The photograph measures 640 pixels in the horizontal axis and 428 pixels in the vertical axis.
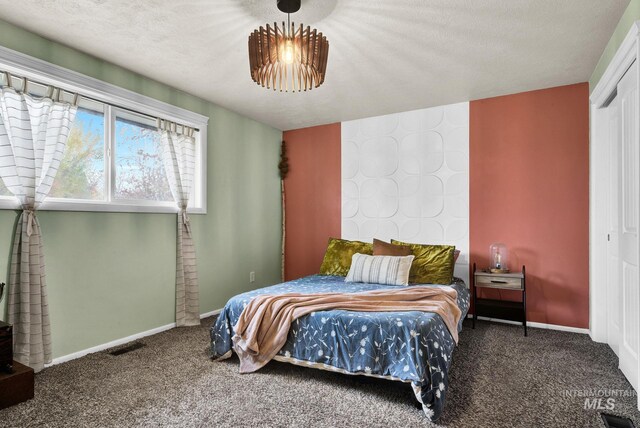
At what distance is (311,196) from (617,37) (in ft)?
11.6

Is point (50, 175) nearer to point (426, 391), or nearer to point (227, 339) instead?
point (227, 339)

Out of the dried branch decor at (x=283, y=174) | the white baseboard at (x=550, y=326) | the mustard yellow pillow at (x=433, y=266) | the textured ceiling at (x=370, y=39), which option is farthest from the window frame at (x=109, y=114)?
the white baseboard at (x=550, y=326)

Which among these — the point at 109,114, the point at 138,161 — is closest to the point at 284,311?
the point at 138,161

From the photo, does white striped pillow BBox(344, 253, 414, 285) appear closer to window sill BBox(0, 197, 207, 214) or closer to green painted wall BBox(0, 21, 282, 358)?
green painted wall BBox(0, 21, 282, 358)

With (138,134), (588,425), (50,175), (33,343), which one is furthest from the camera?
(138,134)

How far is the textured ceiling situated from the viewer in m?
2.35

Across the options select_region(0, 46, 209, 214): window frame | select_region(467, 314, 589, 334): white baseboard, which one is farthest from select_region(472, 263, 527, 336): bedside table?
select_region(0, 46, 209, 214): window frame

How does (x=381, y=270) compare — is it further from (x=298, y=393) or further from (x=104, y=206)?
(x=104, y=206)

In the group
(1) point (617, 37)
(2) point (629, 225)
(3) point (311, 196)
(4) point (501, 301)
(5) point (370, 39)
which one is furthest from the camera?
(3) point (311, 196)

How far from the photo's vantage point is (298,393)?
2.31 metres

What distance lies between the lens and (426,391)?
6.69 ft

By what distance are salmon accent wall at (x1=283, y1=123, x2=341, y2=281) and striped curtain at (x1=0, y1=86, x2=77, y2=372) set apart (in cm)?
Result: 308

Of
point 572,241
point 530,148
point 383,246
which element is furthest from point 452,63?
point 572,241

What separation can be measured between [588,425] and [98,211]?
3.62m
